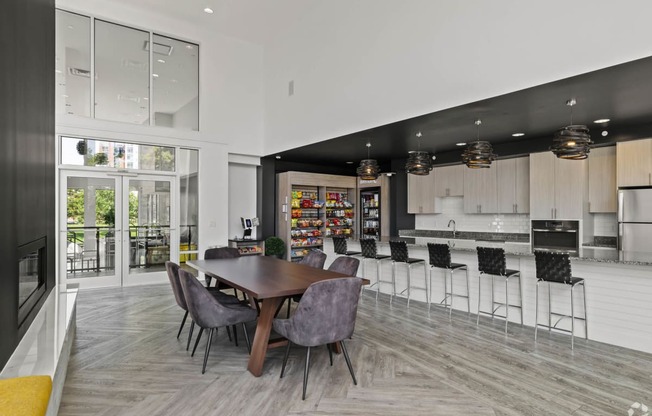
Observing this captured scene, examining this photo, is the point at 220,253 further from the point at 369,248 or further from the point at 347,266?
the point at 369,248

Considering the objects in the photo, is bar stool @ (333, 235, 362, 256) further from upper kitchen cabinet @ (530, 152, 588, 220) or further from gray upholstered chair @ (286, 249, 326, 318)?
upper kitchen cabinet @ (530, 152, 588, 220)

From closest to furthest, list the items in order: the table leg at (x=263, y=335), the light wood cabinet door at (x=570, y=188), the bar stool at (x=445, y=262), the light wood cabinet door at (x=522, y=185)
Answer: the table leg at (x=263, y=335)
the bar stool at (x=445, y=262)
the light wood cabinet door at (x=570, y=188)
the light wood cabinet door at (x=522, y=185)

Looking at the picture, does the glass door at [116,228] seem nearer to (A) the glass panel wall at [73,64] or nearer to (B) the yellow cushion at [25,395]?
(A) the glass panel wall at [73,64]

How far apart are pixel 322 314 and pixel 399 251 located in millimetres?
3023

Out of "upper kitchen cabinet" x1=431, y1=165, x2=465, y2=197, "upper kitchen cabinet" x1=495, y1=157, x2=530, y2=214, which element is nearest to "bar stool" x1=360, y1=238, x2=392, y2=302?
"upper kitchen cabinet" x1=431, y1=165, x2=465, y2=197

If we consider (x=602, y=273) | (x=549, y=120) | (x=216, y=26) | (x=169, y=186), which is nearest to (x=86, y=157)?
(x=169, y=186)

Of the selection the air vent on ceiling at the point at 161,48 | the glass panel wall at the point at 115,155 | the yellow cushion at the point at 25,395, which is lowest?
the yellow cushion at the point at 25,395

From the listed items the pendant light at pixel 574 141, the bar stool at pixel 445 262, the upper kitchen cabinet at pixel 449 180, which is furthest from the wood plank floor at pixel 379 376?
the upper kitchen cabinet at pixel 449 180

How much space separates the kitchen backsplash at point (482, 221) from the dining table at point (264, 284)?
4.77 metres

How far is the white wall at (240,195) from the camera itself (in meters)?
8.63

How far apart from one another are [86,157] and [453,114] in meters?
6.26

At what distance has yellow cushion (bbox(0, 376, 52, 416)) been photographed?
1.56m

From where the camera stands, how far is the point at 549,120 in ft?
16.4

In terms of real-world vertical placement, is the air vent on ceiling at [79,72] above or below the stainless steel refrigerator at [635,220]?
above
